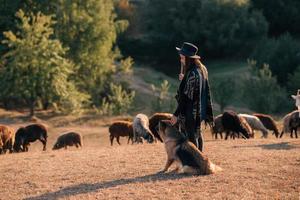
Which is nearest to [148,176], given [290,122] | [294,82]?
[290,122]

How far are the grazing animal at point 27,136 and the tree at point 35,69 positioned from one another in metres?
14.1

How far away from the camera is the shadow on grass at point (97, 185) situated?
11.1 metres

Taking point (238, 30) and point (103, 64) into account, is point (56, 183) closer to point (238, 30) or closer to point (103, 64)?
point (103, 64)

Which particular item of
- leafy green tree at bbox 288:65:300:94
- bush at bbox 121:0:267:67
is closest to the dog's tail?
leafy green tree at bbox 288:65:300:94

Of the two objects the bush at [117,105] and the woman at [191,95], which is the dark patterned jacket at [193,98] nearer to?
the woman at [191,95]

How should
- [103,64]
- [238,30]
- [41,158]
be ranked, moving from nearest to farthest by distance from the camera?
[41,158] < [103,64] < [238,30]

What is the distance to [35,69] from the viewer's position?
38.2 meters

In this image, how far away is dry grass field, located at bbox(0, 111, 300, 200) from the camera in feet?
35.7

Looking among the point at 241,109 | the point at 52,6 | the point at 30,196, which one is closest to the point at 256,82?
the point at 241,109

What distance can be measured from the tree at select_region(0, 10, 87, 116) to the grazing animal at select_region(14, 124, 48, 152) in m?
14.1

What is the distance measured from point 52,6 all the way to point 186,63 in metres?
34.7

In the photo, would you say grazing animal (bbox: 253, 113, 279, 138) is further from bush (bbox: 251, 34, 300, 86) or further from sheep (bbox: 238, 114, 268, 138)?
bush (bbox: 251, 34, 300, 86)

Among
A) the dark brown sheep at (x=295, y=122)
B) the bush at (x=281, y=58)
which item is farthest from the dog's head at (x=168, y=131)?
the bush at (x=281, y=58)

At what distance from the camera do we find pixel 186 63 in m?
11.8
